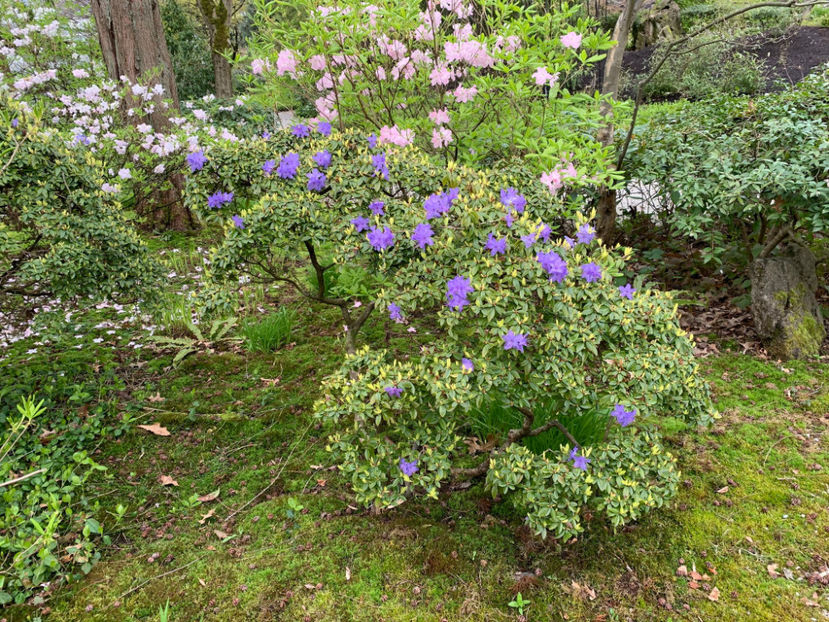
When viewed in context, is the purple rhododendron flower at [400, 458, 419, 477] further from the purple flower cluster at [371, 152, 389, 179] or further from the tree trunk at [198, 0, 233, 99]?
the tree trunk at [198, 0, 233, 99]

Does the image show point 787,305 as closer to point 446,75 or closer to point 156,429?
point 446,75

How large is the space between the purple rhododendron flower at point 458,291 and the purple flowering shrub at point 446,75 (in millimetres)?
1406

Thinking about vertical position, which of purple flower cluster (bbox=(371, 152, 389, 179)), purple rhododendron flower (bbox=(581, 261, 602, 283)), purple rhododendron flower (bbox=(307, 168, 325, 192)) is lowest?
purple rhododendron flower (bbox=(581, 261, 602, 283))

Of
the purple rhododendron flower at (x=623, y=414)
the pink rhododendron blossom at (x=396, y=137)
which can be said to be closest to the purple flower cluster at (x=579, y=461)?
the purple rhododendron flower at (x=623, y=414)

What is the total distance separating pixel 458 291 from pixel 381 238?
421 mm

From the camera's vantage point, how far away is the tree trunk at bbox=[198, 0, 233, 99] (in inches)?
408

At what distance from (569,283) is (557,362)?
1.01 ft

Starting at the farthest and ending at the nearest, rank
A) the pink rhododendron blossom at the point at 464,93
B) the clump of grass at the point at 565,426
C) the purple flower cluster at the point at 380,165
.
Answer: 1. the pink rhododendron blossom at the point at 464,93
2. the clump of grass at the point at 565,426
3. the purple flower cluster at the point at 380,165

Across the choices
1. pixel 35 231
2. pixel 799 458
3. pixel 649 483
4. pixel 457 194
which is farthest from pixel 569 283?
pixel 35 231

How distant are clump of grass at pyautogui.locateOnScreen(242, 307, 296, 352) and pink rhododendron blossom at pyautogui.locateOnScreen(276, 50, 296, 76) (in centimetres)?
181

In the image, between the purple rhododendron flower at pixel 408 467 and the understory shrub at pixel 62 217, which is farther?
the understory shrub at pixel 62 217

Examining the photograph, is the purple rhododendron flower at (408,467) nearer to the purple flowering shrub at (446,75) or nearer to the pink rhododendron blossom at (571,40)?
the purple flowering shrub at (446,75)

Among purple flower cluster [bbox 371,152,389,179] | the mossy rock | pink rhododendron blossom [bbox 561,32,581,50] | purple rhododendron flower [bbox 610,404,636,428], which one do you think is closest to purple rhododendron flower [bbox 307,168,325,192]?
purple flower cluster [bbox 371,152,389,179]

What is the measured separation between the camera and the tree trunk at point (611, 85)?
4.22 metres
